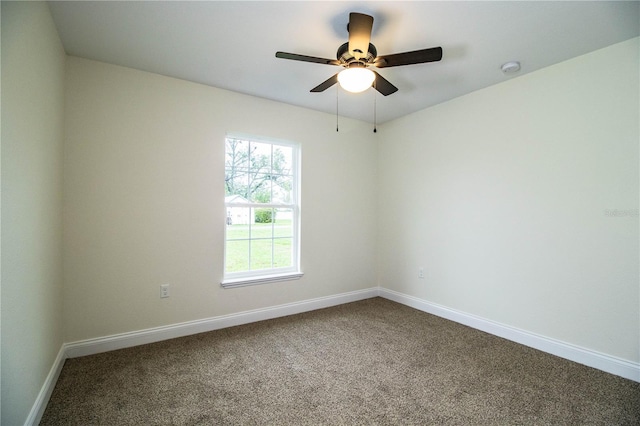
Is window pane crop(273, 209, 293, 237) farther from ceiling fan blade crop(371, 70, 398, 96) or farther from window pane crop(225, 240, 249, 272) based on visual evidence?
ceiling fan blade crop(371, 70, 398, 96)

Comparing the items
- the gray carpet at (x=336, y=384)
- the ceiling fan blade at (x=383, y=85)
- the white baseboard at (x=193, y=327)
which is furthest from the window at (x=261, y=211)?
the ceiling fan blade at (x=383, y=85)

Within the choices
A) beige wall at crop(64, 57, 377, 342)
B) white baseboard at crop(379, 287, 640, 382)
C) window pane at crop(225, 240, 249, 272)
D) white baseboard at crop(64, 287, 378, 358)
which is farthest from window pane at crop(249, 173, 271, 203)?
white baseboard at crop(379, 287, 640, 382)

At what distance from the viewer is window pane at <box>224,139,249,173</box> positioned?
320 cm

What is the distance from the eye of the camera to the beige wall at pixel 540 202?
2162 millimetres

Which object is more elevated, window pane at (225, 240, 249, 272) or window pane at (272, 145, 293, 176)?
window pane at (272, 145, 293, 176)

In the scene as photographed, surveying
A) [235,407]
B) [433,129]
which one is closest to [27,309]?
[235,407]

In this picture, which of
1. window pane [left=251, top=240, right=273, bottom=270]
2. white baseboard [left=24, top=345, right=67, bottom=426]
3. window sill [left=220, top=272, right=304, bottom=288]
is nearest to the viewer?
white baseboard [left=24, top=345, right=67, bottom=426]

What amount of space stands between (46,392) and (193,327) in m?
1.16

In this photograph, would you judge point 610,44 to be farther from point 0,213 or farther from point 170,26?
point 0,213

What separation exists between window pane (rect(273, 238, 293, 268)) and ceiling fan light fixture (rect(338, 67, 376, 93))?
80.5 inches

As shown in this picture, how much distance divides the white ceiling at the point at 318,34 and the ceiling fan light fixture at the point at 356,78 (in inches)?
13.8

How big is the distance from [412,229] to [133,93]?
3358mm

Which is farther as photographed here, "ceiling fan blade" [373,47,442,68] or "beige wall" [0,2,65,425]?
"ceiling fan blade" [373,47,442,68]

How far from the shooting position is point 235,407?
178 cm
